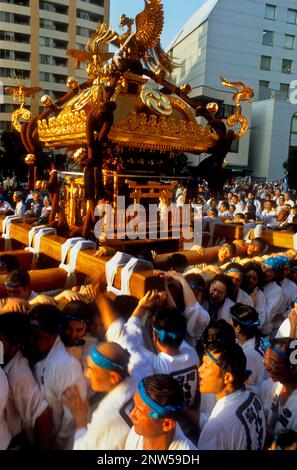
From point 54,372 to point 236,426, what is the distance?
2.72 ft

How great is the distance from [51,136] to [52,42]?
28568 mm

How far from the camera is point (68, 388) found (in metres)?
1.68

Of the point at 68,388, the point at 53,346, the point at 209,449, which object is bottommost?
the point at 209,449

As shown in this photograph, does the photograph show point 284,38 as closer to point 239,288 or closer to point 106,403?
point 239,288

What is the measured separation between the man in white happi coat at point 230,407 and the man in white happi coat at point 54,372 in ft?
1.90

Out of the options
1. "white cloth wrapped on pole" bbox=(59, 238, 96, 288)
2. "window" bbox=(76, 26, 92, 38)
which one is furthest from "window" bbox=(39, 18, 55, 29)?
"white cloth wrapped on pole" bbox=(59, 238, 96, 288)

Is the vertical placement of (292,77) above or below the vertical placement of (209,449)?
above

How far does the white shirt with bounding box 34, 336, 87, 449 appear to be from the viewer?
1683 mm

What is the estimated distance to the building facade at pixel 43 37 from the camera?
27.0 metres

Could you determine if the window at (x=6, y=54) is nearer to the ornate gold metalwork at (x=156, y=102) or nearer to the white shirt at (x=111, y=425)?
the ornate gold metalwork at (x=156, y=102)

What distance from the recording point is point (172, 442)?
4.56 ft

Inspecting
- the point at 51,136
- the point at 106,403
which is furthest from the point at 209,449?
the point at 51,136

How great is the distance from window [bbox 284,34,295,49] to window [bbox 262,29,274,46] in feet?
4.43

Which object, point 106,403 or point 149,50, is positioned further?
point 149,50
